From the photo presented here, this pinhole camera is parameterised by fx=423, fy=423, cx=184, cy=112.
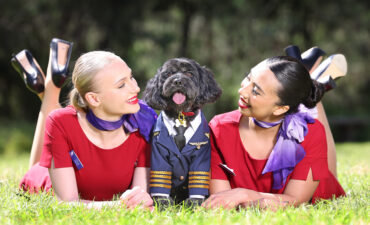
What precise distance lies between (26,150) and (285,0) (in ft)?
29.2

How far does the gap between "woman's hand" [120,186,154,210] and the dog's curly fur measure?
0.59 m

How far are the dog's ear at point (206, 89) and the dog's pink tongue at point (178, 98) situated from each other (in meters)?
0.13

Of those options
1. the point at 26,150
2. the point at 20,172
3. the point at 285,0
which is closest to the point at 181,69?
the point at 20,172

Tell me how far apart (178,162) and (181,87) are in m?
0.56

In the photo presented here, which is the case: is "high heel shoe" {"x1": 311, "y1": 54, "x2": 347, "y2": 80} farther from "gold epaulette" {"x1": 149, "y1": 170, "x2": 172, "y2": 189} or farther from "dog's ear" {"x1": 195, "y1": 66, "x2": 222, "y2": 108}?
"gold epaulette" {"x1": 149, "y1": 170, "x2": 172, "y2": 189}

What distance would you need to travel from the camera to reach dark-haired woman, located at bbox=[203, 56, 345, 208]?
121 inches

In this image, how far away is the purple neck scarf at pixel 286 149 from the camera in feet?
10.3

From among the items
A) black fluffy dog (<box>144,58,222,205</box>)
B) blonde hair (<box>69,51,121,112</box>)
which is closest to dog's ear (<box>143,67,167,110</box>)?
black fluffy dog (<box>144,58,222,205</box>)

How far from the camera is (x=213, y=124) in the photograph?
3383 mm

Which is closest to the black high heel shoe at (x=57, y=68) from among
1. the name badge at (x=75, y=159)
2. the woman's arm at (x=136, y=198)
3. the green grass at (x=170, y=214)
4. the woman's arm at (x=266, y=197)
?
the name badge at (x=75, y=159)

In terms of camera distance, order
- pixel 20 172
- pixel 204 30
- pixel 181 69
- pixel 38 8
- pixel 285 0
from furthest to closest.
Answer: pixel 204 30, pixel 285 0, pixel 38 8, pixel 20 172, pixel 181 69

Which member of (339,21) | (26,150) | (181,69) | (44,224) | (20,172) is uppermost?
(339,21)

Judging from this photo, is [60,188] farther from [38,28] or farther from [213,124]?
[38,28]

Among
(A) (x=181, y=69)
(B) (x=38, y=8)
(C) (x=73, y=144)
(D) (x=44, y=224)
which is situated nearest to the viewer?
(D) (x=44, y=224)
